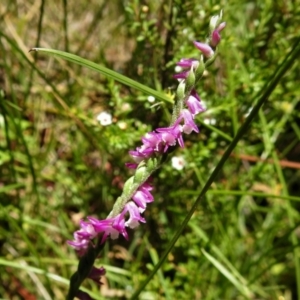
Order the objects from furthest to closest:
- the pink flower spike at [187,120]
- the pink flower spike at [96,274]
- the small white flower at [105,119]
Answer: the small white flower at [105,119] → the pink flower spike at [96,274] → the pink flower spike at [187,120]

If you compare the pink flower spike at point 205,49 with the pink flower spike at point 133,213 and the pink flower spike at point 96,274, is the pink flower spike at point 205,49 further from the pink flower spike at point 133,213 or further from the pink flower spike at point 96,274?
the pink flower spike at point 96,274

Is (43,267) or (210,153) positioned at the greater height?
(210,153)

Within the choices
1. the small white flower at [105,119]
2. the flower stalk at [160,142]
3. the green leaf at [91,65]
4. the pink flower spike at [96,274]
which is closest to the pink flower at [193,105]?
the flower stalk at [160,142]

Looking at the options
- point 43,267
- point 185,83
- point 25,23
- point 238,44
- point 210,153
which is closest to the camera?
point 185,83

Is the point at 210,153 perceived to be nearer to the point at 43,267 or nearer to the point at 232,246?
the point at 232,246

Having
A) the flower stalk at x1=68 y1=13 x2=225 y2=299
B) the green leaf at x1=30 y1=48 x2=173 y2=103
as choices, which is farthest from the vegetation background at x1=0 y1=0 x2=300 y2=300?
the flower stalk at x1=68 y1=13 x2=225 y2=299

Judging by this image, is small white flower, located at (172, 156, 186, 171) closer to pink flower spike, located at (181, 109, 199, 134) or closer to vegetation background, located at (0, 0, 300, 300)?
vegetation background, located at (0, 0, 300, 300)

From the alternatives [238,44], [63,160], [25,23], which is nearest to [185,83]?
[238,44]
